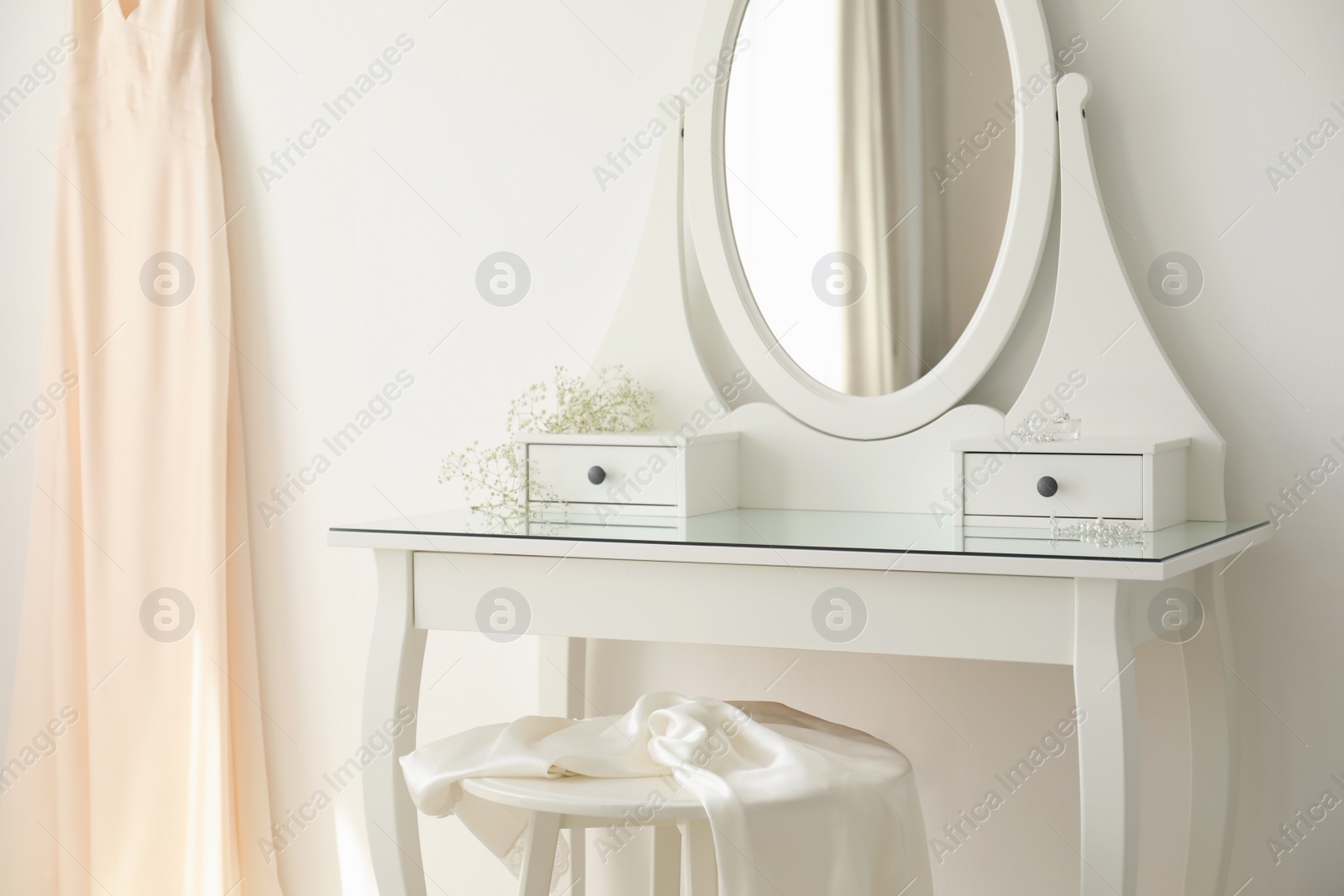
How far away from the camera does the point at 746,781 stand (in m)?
1.23

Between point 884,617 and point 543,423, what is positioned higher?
point 543,423

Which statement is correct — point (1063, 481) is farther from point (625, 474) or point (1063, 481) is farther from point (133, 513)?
point (133, 513)

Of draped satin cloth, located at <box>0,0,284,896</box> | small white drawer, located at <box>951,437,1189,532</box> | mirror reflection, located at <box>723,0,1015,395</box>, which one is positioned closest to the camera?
small white drawer, located at <box>951,437,1189,532</box>

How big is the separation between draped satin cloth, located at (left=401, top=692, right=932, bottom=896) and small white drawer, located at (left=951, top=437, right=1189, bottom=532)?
13.3 inches

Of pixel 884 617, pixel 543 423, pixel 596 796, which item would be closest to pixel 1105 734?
pixel 884 617

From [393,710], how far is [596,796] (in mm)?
460

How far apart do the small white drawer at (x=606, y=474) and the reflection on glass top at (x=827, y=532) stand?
0.04m

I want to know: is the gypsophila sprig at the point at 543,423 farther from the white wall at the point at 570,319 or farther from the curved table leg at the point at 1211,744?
the curved table leg at the point at 1211,744

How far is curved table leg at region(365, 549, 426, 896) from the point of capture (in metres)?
1.59

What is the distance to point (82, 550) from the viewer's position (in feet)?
7.50

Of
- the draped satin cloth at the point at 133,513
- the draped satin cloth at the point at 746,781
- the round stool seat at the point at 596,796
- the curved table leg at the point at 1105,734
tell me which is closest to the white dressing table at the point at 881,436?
the curved table leg at the point at 1105,734

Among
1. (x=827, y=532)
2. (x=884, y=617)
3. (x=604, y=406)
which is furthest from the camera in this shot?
(x=604, y=406)

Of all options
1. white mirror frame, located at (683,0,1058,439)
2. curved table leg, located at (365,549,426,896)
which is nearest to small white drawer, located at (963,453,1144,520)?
white mirror frame, located at (683,0,1058,439)

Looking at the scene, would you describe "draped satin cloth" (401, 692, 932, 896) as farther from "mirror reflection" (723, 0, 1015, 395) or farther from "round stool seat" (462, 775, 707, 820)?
"mirror reflection" (723, 0, 1015, 395)
